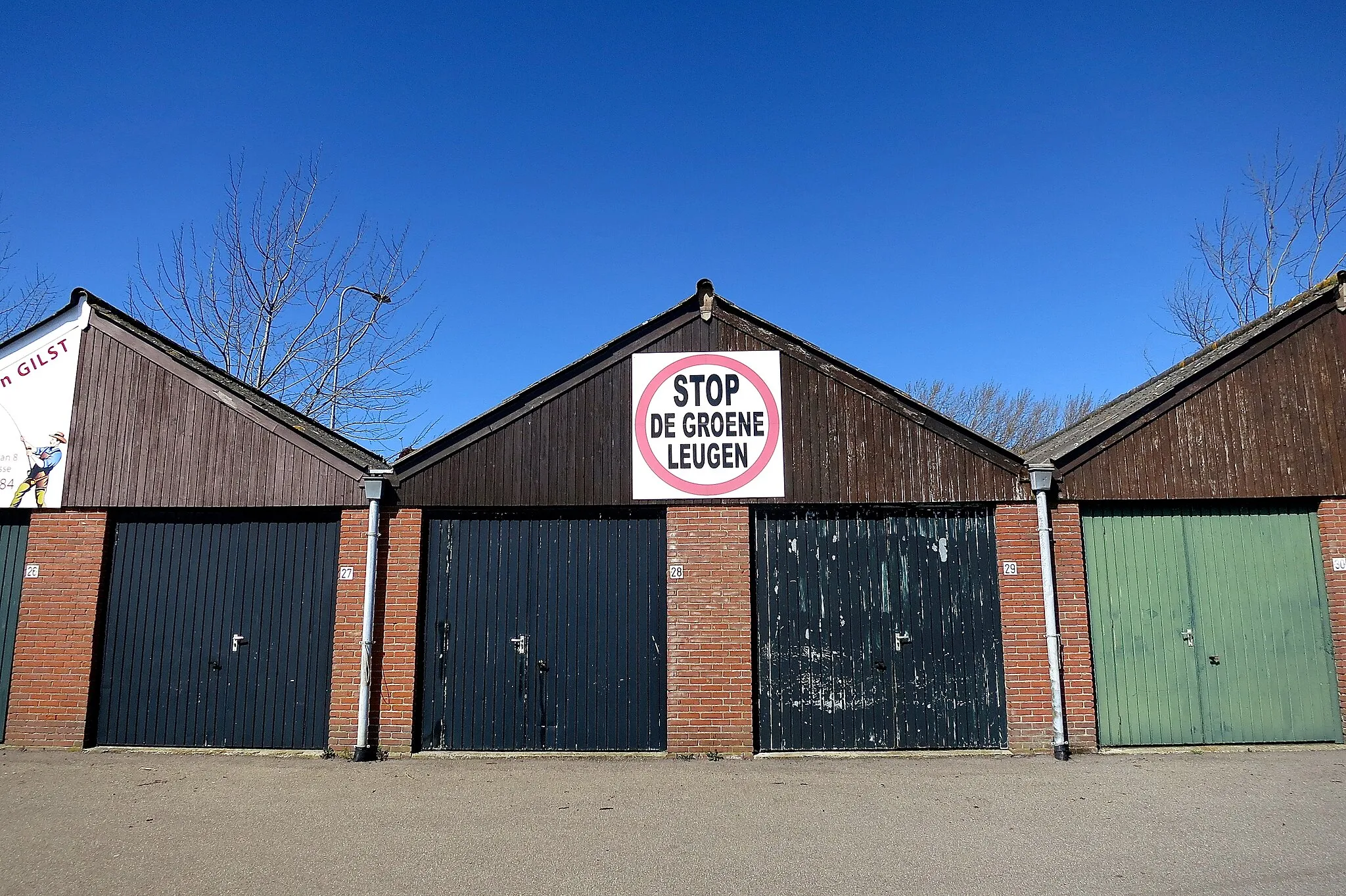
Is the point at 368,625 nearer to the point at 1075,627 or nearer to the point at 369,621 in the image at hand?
the point at 369,621

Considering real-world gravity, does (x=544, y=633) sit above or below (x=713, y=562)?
below

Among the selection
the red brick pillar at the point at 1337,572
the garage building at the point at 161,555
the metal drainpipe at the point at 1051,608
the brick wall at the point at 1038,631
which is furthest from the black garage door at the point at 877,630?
the garage building at the point at 161,555

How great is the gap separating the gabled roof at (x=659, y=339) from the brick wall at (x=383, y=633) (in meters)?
0.81

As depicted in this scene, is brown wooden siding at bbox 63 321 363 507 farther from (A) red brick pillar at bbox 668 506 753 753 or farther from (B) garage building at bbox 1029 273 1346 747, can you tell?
(B) garage building at bbox 1029 273 1346 747

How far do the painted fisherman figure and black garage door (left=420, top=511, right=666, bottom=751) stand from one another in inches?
193

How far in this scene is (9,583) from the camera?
1005 cm

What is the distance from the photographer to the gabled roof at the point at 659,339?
389 inches

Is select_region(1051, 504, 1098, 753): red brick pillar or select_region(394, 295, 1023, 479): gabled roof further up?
select_region(394, 295, 1023, 479): gabled roof

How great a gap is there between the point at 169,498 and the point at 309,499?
5.95 feet

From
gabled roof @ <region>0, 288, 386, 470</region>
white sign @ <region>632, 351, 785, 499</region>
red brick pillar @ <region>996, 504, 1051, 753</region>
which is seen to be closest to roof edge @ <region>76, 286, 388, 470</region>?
gabled roof @ <region>0, 288, 386, 470</region>

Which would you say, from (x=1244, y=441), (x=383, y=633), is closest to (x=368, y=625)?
(x=383, y=633)

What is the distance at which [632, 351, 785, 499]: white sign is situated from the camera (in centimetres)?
984

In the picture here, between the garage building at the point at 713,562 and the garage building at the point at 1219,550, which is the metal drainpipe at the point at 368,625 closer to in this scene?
the garage building at the point at 713,562

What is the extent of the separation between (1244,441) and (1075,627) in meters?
3.27
